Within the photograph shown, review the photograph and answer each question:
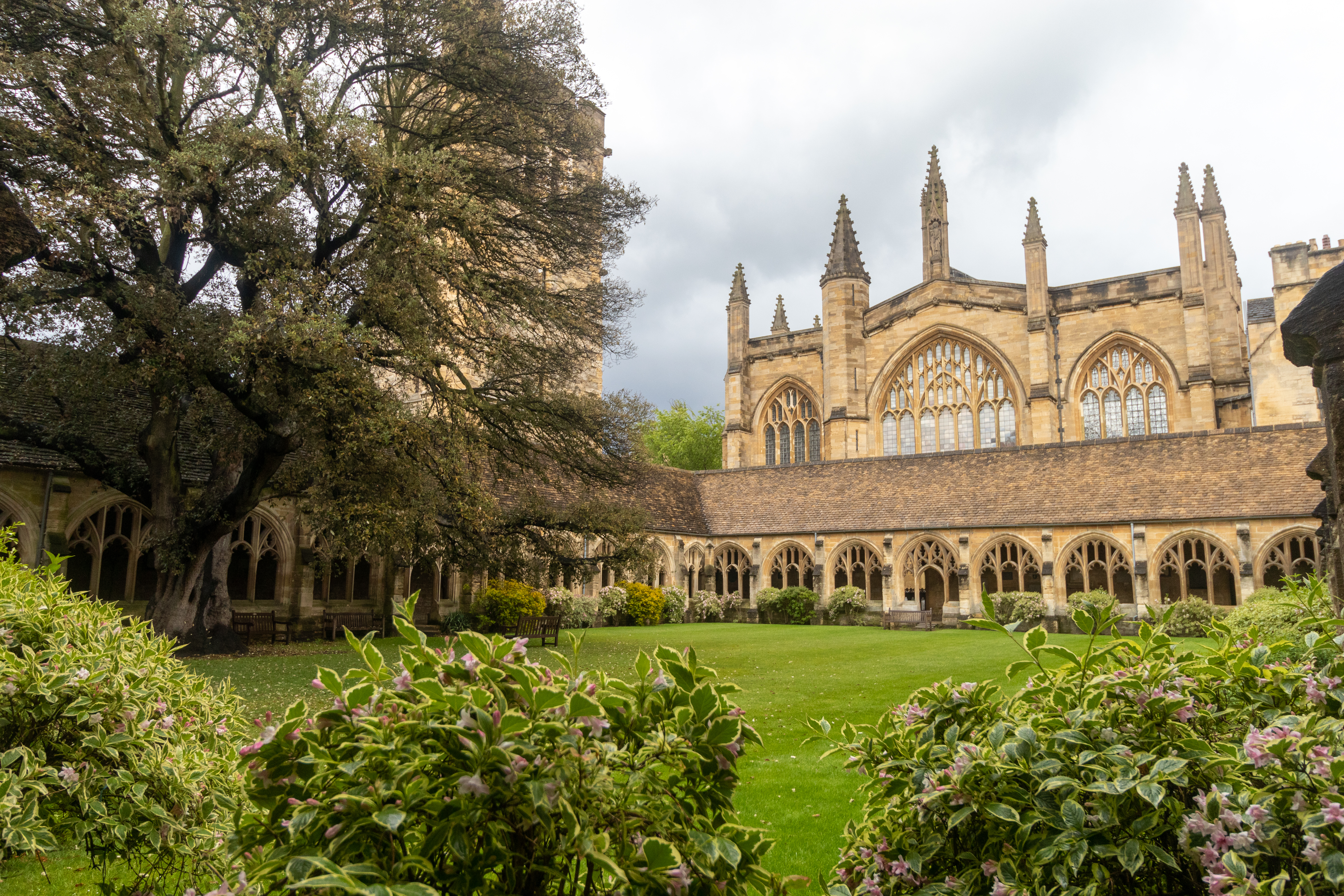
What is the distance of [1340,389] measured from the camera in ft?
12.6

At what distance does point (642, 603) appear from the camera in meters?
27.6

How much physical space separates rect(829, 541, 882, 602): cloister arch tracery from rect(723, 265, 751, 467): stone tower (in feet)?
43.9

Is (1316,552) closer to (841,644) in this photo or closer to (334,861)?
(841,644)

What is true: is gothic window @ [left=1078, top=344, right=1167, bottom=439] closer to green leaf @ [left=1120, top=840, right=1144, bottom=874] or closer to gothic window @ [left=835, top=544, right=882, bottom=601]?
gothic window @ [left=835, top=544, right=882, bottom=601]

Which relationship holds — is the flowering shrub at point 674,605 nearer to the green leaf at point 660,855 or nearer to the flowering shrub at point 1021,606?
the flowering shrub at point 1021,606

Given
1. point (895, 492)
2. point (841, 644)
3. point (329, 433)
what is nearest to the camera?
point (329, 433)

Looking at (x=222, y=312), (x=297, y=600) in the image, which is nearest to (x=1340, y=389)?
(x=222, y=312)

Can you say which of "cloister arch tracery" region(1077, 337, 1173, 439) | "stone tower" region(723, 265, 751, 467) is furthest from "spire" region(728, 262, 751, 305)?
"cloister arch tracery" region(1077, 337, 1173, 439)

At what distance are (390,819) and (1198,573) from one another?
99.3ft

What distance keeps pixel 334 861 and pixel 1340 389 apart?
4451 millimetres

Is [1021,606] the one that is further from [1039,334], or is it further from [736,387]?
[736,387]

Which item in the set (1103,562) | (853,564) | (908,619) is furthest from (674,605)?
(1103,562)

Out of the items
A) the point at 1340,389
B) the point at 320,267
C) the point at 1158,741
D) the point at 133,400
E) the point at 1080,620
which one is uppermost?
the point at 320,267

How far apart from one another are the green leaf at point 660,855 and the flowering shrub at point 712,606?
1132 inches
